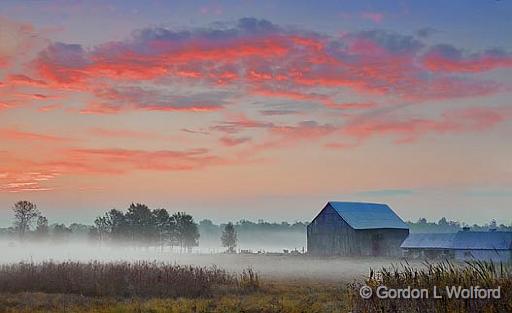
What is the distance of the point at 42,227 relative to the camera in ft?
486

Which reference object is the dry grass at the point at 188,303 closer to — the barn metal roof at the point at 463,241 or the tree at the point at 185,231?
the barn metal roof at the point at 463,241

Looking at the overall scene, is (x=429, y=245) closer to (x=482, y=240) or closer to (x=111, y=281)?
(x=482, y=240)

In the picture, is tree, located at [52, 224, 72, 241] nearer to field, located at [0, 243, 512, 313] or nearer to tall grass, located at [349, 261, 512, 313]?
field, located at [0, 243, 512, 313]

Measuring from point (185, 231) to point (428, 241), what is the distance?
64.9 meters

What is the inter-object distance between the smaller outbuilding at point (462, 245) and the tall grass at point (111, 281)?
43.9m

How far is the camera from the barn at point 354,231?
70625mm

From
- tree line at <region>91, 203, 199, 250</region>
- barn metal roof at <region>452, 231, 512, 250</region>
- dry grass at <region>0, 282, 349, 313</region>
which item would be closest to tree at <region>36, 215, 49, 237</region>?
tree line at <region>91, 203, 199, 250</region>

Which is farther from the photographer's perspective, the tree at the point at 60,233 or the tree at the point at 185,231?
the tree at the point at 60,233

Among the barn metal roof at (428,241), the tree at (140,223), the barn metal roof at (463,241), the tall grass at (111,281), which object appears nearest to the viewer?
the tall grass at (111,281)

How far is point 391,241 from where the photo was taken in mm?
73062

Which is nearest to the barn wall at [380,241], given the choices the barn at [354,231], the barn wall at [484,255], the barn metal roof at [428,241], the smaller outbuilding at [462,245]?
the barn at [354,231]

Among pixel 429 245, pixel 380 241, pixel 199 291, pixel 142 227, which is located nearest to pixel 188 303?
pixel 199 291

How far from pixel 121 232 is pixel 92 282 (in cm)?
9487

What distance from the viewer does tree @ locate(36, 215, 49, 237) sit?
146425mm
